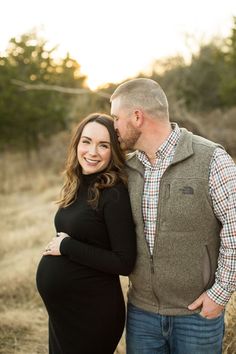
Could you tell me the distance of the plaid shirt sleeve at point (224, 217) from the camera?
2.12m

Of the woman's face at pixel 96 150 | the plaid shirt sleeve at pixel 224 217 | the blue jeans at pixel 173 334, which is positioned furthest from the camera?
the woman's face at pixel 96 150

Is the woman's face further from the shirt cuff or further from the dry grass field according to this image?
the shirt cuff

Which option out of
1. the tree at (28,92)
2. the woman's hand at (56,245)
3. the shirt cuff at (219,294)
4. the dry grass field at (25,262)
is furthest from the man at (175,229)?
the tree at (28,92)

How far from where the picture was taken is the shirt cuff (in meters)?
2.18

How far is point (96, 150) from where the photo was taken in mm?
2564

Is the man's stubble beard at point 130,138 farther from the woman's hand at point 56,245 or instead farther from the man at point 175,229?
the woman's hand at point 56,245

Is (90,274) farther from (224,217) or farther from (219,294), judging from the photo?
(224,217)

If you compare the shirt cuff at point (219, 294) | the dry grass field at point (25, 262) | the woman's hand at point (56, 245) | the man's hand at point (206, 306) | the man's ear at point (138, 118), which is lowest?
the dry grass field at point (25, 262)

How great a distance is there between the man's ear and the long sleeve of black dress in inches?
14.3

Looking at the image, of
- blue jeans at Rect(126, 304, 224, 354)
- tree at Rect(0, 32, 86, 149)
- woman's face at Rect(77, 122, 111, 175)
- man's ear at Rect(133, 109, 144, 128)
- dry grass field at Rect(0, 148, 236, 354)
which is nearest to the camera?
blue jeans at Rect(126, 304, 224, 354)

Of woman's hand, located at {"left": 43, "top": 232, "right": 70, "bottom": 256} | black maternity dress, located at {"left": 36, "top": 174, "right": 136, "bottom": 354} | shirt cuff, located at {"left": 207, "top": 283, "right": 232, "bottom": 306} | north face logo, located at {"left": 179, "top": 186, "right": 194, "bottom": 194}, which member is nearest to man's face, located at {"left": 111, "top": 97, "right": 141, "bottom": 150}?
black maternity dress, located at {"left": 36, "top": 174, "right": 136, "bottom": 354}

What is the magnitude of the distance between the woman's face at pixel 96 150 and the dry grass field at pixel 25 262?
0.58m

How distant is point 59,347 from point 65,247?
618 millimetres

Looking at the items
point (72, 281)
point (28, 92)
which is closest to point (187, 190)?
point (72, 281)
